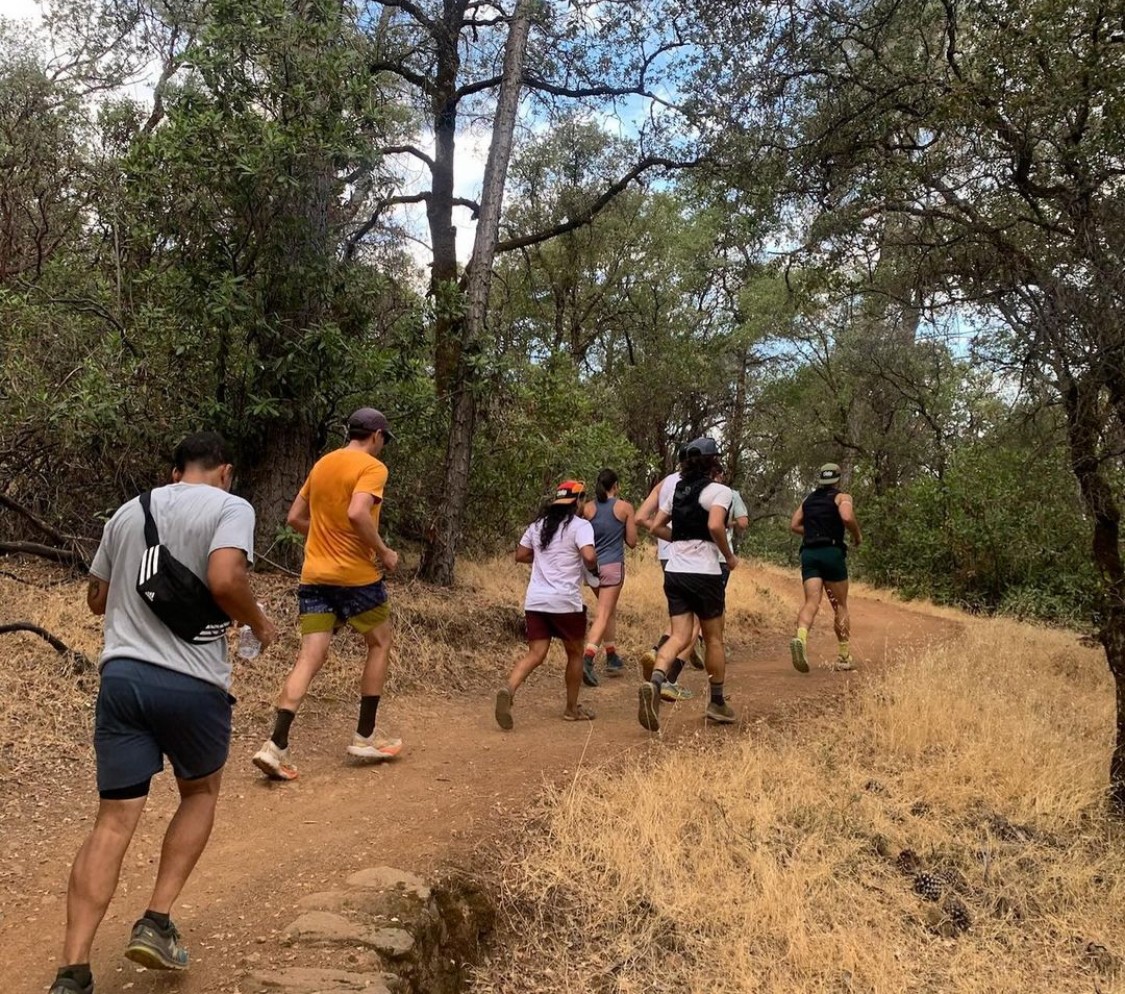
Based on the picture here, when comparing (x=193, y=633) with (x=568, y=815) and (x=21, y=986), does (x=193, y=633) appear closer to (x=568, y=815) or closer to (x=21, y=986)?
(x=21, y=986)

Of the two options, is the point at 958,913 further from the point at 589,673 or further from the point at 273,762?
the point at 589,673

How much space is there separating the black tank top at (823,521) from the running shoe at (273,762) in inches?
208

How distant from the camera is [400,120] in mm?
11102

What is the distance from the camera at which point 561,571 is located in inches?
233

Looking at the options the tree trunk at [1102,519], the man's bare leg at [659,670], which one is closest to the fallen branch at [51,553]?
the man's bare leg at [659,670]

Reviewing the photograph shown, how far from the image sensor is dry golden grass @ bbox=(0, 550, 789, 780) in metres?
5.25

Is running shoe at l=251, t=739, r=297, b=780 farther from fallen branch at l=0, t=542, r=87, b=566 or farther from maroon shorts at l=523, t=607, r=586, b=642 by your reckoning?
fallen branch at l=0, t=542, r=87, b=566

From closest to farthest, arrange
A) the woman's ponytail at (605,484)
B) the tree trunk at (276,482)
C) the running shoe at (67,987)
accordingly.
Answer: the running shoe at (67,987) < the woman's ponytail at (605,484) < the tree trunk at (276,482)

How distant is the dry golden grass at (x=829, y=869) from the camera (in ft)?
10.8

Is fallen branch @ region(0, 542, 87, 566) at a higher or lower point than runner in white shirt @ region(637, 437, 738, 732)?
lower

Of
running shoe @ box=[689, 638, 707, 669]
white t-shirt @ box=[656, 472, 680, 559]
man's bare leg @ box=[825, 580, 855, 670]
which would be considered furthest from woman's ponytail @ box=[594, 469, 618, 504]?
man's bare leg @ box=[825, 580, 855, 670]

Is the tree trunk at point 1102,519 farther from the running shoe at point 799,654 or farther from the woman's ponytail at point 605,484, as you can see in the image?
the woman's ponytail at point 605,484

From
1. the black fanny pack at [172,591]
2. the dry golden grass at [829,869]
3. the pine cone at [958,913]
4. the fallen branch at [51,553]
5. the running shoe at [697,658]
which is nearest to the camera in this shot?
the black fanny pack at [172,591]

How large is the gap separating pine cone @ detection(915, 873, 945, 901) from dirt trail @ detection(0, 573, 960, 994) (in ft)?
5.85
